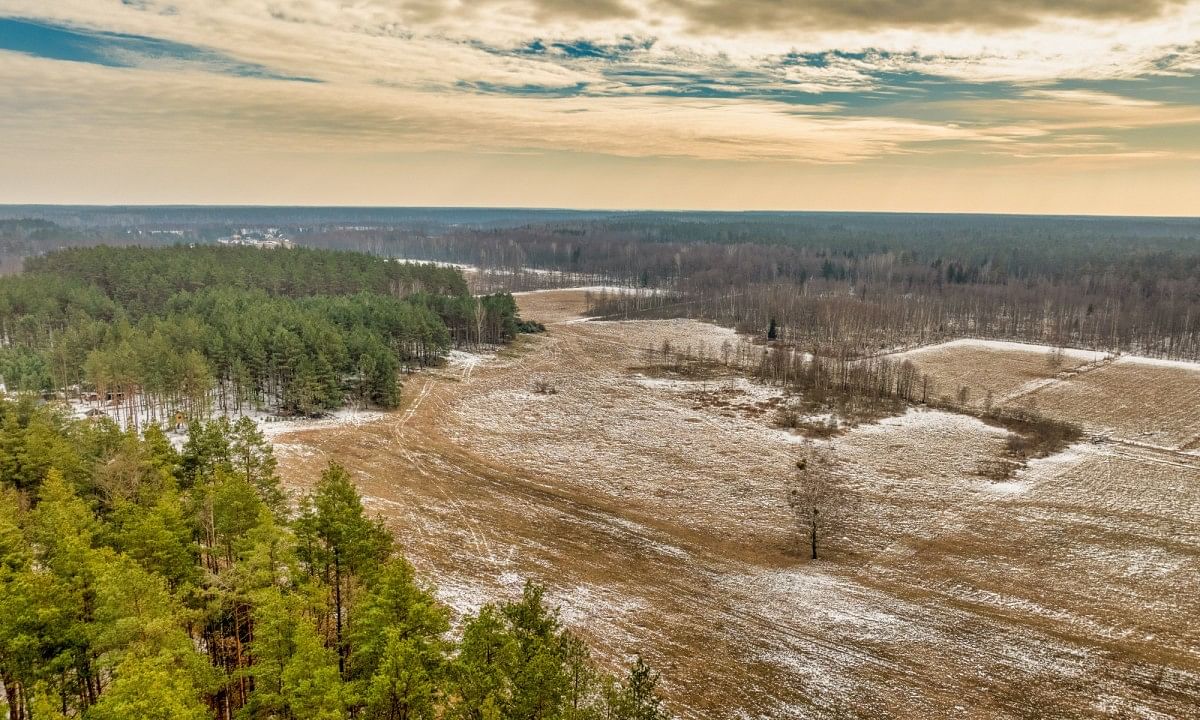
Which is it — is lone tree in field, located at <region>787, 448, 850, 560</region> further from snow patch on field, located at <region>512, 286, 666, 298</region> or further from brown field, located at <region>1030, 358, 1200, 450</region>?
snow patch on field, located at <region>512, 286, 666, 298</region>

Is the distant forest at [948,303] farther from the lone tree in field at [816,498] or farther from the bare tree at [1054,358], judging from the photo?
the lone tree in field at [816,498]

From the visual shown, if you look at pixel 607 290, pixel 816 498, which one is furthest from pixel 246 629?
pixel 607 290

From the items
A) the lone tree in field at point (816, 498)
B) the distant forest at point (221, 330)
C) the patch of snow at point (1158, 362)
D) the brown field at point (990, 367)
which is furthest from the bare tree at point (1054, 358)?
the distant forest at point (221, 330)

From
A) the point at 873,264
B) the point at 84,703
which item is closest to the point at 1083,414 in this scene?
the point at 84,703

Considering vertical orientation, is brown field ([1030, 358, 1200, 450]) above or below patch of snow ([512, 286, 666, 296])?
below

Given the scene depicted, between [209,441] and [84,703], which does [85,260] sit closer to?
[209,441]

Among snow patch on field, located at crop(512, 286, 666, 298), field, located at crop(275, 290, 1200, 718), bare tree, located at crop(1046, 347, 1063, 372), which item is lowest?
field, located at crop(275, 290, 1200, 718)

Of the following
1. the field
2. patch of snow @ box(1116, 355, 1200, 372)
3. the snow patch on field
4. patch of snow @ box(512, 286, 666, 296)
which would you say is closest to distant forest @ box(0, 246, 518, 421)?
the field
